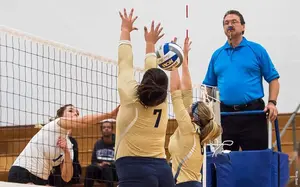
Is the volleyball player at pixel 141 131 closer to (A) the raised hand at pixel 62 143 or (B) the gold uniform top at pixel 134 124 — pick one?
(B) the gold uniform top at pixel 134 124

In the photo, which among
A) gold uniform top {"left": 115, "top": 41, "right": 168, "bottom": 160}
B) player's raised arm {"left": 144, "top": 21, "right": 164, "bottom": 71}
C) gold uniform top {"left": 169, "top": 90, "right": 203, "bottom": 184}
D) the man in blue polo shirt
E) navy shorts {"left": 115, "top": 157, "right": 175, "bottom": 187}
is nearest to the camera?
navy shorts {"left": 115, "top": 157, "right": 175, "bottom": 187}

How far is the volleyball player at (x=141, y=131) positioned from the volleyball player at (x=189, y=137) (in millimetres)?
686

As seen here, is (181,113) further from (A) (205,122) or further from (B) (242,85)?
(B) (242,85)

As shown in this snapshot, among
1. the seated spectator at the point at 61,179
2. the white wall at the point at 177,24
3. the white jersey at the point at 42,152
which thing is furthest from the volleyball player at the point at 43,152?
the white wall at the point at 177,24

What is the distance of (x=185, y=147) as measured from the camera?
6.52 metres

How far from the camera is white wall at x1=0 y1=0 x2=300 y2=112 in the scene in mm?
11023

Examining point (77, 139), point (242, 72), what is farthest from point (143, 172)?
point (77, 139)

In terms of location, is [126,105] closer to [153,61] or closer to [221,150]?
[153,61]

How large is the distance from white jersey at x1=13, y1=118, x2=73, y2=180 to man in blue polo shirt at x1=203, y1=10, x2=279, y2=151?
1.58 meters

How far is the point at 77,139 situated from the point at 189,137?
4.19m

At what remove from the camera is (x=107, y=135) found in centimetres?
959

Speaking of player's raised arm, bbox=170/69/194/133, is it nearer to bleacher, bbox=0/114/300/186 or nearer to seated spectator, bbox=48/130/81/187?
seated spectator, bbox=48/130/81/187

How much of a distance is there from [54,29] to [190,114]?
543 centimetres

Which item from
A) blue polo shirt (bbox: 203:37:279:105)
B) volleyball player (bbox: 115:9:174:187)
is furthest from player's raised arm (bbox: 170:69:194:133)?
blue polo shirt (bbox: 203:37:279:105)
